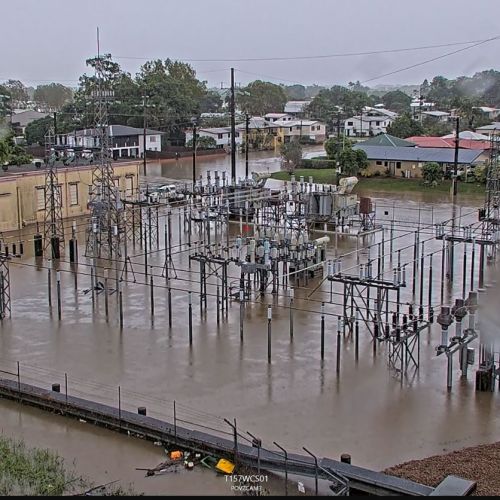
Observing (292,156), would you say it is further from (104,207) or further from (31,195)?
(104,207)

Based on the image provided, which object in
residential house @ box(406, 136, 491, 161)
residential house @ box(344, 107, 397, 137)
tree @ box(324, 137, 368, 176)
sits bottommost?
tree @ box(324, 137, 368, 176)

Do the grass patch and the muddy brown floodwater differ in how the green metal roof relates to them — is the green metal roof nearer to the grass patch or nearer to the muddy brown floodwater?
the grass patch

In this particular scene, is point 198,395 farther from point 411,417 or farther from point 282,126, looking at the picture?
point 282,126

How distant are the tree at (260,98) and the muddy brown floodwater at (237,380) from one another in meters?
36.8

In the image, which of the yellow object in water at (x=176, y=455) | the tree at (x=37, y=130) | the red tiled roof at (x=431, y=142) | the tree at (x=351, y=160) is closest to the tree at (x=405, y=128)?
the red tiled roof at (x=431, y=142)

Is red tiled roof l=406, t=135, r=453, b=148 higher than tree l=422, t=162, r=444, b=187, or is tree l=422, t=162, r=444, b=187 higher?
red tiled roof l=406, t=135, r=453, b=148

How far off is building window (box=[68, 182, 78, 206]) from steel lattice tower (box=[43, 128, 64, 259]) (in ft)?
2.09

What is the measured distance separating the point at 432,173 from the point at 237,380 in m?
15.9

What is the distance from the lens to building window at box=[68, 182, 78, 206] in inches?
685

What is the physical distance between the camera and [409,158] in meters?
24.2

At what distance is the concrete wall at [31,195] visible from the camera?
1591 cm

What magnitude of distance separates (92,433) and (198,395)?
48.0 inches

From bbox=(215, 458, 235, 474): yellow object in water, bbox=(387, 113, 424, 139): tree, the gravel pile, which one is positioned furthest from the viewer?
bbox=(387, 113, 424, 139): tree

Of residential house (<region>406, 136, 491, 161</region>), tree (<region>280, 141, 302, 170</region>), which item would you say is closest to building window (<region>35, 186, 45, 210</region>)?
tree (<region>280, 141, 302, 170</region>)
